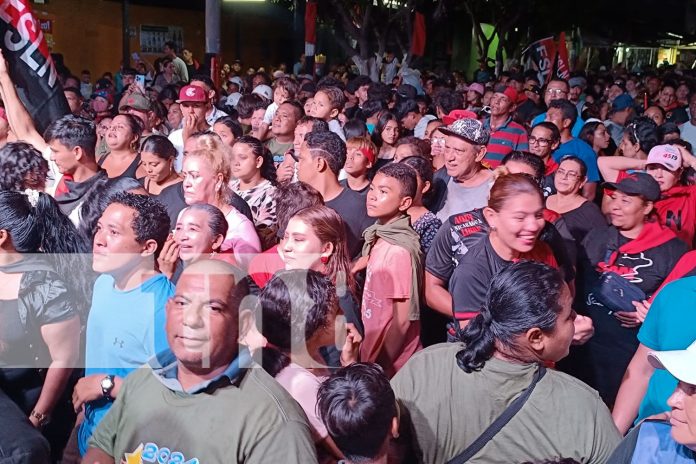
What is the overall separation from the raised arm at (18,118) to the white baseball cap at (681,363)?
440cm

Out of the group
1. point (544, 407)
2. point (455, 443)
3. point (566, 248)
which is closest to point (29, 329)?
point (455, 443)

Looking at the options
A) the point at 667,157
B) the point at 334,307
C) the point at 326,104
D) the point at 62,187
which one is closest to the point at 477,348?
the point at 334,307

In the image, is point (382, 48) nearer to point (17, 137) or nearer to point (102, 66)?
point (102, 66)

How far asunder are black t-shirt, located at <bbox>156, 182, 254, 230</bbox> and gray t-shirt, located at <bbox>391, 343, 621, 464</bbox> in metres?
2.22

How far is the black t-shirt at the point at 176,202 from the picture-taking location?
451 centimetres

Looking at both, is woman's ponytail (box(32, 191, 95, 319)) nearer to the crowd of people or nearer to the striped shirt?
the crowd of people

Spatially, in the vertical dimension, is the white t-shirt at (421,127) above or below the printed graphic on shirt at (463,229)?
above

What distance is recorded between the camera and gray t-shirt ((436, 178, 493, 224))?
4.87 metres

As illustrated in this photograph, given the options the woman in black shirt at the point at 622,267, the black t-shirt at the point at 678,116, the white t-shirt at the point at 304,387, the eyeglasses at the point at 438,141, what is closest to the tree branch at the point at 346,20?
the black t-shirt at the point at 678,116

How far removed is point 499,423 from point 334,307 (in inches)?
29.5

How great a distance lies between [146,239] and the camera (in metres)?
3.31

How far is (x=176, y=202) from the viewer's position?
4781mm

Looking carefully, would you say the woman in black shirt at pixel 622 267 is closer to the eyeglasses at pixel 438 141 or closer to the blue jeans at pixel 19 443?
the eyeglasses at pixel 438 141

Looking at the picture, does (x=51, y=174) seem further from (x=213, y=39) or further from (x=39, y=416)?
(x=213, y=39)
